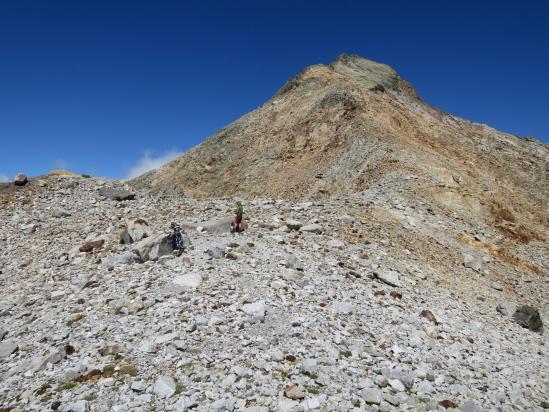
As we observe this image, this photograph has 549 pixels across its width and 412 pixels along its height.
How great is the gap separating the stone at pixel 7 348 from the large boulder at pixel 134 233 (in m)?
6.57

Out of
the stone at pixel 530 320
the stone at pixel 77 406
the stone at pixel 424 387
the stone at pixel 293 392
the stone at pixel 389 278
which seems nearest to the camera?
the stone at pixel 77 406

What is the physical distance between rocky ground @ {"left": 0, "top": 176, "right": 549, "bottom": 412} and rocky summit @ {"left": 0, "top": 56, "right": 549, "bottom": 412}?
6 cm

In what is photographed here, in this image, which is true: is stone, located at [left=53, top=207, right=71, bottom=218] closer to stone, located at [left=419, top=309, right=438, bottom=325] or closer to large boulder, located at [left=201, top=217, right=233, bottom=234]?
large boulder, located at [left=201, top=217, right=233, bottom=234]

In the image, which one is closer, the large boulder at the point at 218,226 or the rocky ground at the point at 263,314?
the rocky ground at the point at 263,314

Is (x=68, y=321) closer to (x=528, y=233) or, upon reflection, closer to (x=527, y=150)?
(x=528, y=233)

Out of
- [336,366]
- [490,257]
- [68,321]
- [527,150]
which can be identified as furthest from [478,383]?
[527,150]

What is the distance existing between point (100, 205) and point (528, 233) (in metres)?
26.9

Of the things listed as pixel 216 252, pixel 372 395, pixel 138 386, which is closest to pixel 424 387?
pixel 372 395

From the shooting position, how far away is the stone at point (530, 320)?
15383 mm

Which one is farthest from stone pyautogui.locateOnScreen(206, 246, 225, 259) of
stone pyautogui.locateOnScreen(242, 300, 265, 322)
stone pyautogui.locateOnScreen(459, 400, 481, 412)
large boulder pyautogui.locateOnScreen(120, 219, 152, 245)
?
stone pyautogui.locateOnScreen(459, 400, 481, 412)

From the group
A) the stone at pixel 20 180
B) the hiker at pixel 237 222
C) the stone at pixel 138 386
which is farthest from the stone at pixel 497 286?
the stone at pixel 20 180

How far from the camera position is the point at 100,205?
22312 millimetres

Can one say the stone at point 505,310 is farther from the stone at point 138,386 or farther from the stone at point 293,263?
the stone at point 138,386

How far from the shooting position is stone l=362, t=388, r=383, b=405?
27.7 feet
